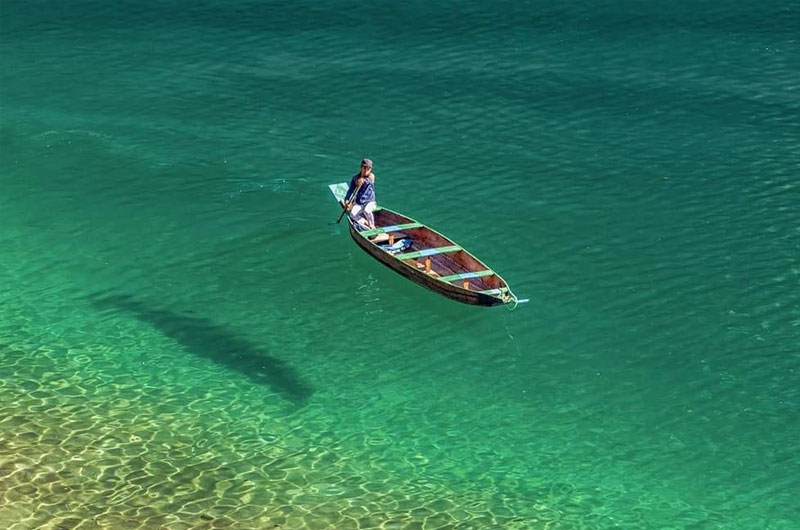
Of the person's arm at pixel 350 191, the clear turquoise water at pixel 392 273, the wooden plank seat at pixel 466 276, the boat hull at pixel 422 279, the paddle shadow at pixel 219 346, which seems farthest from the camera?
the person's arm at pixel 350 191

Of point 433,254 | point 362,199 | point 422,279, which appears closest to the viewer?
point 422,279

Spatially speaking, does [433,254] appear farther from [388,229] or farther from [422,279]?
[388,229]

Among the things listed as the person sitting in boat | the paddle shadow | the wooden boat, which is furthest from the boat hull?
the paddle shadow

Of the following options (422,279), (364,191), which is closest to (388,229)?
(364,191)

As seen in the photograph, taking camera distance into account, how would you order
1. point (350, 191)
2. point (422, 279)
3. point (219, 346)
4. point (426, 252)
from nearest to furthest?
1. point (219, 346)
2. point (422, 279)
3. point (426, 252)
4. point (350, 191)

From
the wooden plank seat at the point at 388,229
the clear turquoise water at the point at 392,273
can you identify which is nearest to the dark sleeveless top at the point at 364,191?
the wooden plank seat at the point at 388,229

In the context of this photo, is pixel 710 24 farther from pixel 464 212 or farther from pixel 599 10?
pixel 464 212

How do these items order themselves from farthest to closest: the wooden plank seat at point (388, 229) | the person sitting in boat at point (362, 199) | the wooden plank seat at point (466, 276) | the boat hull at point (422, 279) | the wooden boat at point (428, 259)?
the person sitting in boat at point (362, 199), the wooden plank seat at point (388, 229), the wooden plank seat at point (466, 276), the wooden boat at point (428, 259), the boat hull at point (422, 279)

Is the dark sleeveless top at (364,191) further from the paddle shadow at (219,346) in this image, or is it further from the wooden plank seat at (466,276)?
the paddle shadow at (219,346)
